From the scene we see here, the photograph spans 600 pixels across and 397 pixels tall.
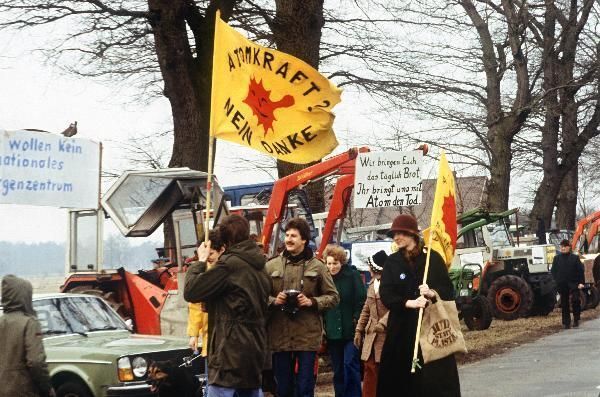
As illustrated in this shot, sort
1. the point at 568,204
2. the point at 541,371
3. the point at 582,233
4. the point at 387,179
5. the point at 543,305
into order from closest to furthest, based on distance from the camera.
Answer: the point at 387,179
the point at 541,371
the point at 543,305
the point at 582,233
the point at 568,204

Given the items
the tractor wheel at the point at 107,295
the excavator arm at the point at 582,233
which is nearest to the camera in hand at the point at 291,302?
the tractor wheel at the point at 107,295

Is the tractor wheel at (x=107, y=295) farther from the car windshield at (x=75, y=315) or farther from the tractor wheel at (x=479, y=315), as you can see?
the tractor wheel at (x=479, y=315)

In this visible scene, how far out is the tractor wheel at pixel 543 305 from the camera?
2980 cm

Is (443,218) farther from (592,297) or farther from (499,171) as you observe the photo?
(499,171)

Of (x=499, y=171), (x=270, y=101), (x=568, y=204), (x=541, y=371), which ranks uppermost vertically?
(x=568, y=204)

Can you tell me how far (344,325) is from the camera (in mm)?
12586

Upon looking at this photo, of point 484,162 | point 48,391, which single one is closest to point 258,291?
point 48,391

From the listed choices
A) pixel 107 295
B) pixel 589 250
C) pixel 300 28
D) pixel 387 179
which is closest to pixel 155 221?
pixel 107 295

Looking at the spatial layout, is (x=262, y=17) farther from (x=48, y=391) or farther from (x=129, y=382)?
(x=48, y=391)

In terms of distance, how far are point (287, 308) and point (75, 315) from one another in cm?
333

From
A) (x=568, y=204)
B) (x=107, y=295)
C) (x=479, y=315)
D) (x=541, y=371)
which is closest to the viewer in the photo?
(x=541, y=371)

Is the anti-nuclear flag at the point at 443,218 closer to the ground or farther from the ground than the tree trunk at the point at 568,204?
closer to the ground

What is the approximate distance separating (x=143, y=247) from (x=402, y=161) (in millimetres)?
5071

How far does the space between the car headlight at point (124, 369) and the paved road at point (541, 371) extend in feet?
13.7
